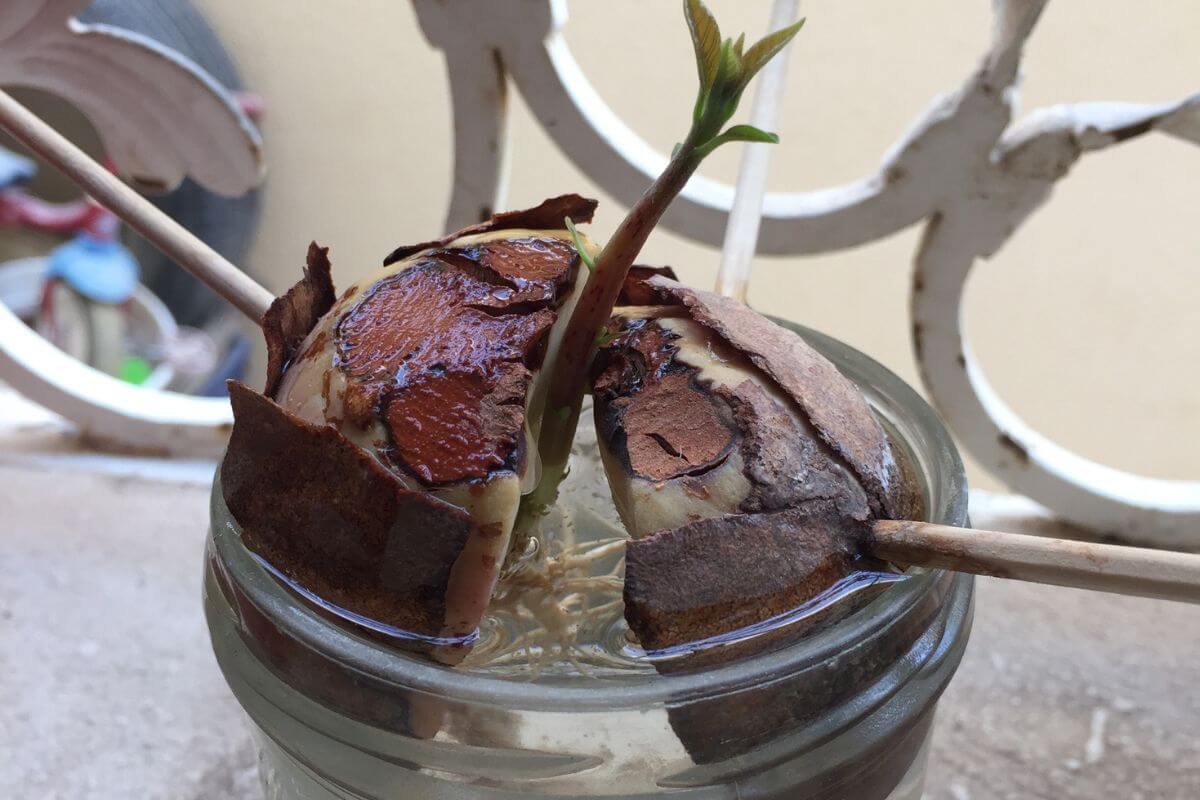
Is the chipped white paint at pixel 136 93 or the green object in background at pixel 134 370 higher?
the chipped white paint at pixel 136 93

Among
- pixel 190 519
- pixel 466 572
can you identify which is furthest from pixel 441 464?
pixel 190 519

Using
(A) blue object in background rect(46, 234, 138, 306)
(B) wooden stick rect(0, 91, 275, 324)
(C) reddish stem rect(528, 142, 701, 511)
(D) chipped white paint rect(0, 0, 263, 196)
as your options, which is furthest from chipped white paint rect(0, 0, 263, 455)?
(A) blue object in background rect(46, 234, 138, 306)

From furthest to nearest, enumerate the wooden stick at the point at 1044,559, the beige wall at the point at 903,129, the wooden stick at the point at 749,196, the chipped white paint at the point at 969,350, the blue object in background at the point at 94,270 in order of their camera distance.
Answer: the blue object in background at the point at 94,270 → the beige wall at the point at 903,129 → the chipped white paint at the point at 969,350 → the wooden stick at the point at 749,196 → the wooden stick at the point at 1044,559

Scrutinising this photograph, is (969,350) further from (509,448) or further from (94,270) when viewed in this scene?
(94,270)

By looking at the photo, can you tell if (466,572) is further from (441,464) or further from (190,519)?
(190,519)

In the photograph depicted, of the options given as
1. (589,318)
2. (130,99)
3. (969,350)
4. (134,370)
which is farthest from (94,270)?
(589,318)

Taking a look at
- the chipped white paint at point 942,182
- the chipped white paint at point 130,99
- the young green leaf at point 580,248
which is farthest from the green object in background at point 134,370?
the young green leaf at point 580,248

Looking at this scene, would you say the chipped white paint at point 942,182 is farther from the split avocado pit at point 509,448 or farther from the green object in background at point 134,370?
the green object in background at point 134,370

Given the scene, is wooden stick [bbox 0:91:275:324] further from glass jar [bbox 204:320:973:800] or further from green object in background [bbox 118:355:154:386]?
green object in background [bbox 118:355:154:386]
